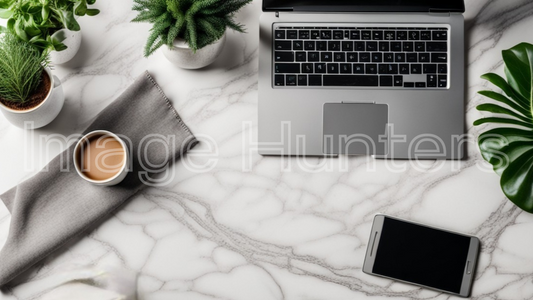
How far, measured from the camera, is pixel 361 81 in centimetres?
94

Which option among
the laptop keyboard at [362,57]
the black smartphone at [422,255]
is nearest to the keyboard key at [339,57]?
the laptop keyboard at [362,57]

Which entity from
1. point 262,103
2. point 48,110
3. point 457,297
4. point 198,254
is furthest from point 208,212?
point 457,297

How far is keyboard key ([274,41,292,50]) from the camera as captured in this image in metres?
0.95

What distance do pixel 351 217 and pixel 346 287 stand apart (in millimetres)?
134

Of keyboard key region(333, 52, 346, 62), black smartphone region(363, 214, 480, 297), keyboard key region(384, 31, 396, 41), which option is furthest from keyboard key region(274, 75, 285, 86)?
black smartphone region(363, 214, 480, 297)

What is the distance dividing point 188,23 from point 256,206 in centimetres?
37

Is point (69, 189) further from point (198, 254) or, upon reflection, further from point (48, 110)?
point (198, 254)

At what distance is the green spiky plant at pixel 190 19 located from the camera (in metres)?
0.85

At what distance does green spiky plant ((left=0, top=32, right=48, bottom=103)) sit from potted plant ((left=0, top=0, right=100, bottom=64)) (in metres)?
0.01

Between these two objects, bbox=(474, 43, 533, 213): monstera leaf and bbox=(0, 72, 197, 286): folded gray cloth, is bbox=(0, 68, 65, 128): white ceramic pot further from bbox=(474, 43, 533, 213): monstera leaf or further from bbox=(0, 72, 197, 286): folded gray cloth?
bbox=(474, 43, 533, 213): monstera leaf

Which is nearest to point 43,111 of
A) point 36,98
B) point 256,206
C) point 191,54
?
point 36,98

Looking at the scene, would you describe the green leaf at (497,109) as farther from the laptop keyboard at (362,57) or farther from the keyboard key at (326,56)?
the keyboard key at (326,56)

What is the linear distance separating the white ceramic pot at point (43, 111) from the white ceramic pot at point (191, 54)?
0.21 meters

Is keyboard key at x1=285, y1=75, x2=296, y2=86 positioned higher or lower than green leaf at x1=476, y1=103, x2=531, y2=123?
higher
